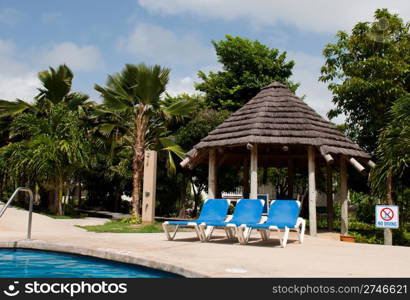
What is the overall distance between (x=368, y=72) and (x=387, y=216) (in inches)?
263

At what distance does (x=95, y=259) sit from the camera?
7113 millimetres

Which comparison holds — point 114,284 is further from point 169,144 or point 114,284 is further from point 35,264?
point 169,144

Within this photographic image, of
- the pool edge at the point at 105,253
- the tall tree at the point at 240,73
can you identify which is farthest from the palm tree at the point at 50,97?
the pool edge at the point at 105,253

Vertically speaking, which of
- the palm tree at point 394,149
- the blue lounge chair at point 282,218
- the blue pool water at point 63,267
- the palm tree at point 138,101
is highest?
the palm tree at point 138,101

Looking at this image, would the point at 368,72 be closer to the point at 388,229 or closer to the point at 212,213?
the point at 388,229

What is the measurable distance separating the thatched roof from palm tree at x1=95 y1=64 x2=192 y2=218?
13.7ft

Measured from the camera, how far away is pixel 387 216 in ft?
33.4

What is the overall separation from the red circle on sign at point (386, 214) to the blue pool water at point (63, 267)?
260 inches

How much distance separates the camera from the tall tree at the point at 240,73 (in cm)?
2542

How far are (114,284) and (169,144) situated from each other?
44.2 feet

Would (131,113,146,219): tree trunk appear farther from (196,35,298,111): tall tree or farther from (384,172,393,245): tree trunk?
(384,172,393,245): tree trunk

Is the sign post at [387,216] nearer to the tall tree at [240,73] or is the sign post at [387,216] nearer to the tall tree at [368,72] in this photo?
the tall tree at [368,72]

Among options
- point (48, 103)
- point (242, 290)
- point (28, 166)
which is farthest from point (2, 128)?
point (242, 290)

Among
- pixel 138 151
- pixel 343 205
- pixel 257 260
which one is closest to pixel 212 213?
pixel 257 260
